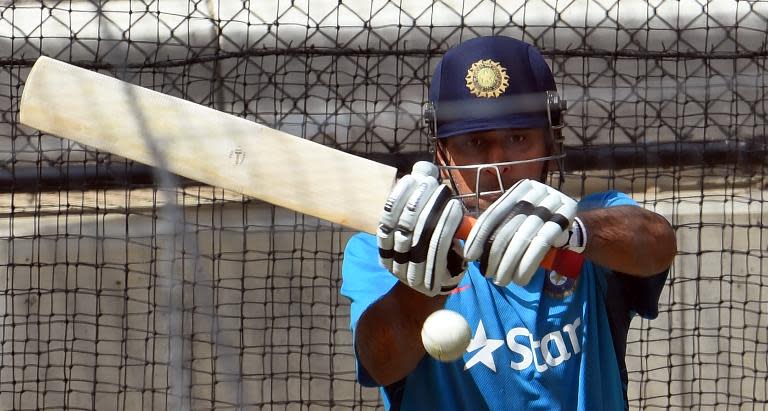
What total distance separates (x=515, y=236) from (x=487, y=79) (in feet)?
1.60

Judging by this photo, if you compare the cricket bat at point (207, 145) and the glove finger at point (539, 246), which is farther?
the cricket bat at point (207, 145)

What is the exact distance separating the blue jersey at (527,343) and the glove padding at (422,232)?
196 millimetres

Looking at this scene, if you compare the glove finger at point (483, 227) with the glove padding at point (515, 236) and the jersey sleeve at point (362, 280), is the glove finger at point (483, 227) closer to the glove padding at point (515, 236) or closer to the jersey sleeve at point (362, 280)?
the glove padding at point (515, 236)

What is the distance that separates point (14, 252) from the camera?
3736 millimetres

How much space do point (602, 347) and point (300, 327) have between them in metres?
1.91

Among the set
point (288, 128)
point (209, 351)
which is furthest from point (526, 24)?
point (209, 351)

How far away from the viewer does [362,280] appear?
1.72 meters

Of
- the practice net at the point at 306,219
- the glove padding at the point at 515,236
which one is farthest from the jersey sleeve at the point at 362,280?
the practice net at the point at 306,219

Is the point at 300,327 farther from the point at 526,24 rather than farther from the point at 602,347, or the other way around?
the point at 602,347

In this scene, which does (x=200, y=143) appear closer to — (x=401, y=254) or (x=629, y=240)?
(x=401, y=254)

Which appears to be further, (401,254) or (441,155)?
(441,155)

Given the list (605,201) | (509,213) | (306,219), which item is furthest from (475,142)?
(306,219)

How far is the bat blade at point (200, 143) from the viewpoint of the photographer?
1.68m

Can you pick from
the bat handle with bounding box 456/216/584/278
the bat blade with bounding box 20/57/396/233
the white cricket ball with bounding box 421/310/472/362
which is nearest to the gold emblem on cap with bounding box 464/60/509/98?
the bat blade with bounding box 20/57/396/233
